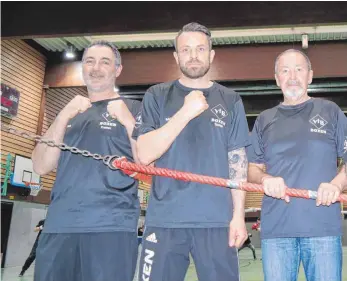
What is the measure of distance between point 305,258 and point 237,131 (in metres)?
0.89

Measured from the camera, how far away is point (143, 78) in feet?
34.3

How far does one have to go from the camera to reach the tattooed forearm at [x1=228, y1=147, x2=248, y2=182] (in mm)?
2242

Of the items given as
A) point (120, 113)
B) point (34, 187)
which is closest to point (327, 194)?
point (120, 113)

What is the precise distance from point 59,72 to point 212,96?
1012 cm

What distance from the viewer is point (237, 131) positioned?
2279 mm

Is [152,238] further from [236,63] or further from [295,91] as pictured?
[236,63]

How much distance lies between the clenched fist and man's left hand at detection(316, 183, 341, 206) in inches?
47.3

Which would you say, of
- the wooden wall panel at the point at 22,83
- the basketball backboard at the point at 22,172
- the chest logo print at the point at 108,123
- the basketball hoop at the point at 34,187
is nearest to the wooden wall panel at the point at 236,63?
the wooden wall panel at the point at 22,83

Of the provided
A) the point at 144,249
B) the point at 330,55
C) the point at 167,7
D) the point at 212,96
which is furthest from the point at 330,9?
the point at 144,249

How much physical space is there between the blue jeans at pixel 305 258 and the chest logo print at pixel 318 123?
2.25ft

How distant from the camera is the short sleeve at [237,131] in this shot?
88.9 inches

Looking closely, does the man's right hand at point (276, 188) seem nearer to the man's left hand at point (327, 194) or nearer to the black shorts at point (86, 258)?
the man's left hand at point (327, 194)

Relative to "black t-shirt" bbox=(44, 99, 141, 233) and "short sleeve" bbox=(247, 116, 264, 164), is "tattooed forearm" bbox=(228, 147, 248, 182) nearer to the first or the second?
"short sleeve" bbox=(247, 116, 264, 164)

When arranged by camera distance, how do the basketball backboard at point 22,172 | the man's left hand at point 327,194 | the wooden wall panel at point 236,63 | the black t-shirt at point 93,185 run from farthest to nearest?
the basketball backboard at point 22,172 → the wooden wall panel at point 236,63 → the black t-shirt at point 93,185 → the man's left hand at point 327,194
